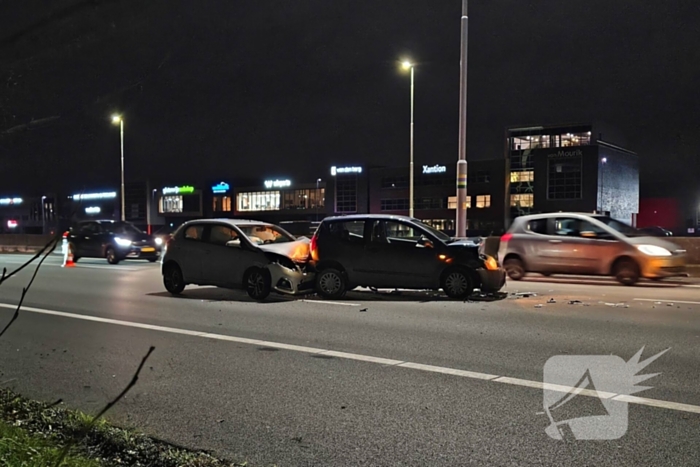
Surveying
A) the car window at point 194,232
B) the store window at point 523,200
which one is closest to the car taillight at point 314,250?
the car window at point 194,232

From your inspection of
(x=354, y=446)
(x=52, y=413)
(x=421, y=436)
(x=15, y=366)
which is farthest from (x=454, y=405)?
(x=15, y=366)

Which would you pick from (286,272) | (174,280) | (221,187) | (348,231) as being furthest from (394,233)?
(221,187)

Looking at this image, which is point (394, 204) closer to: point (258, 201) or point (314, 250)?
point (258, 201)

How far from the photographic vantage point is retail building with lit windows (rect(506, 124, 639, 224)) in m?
75.6

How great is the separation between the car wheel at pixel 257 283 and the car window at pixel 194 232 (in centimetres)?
158

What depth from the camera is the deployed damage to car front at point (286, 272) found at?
40.6 feet

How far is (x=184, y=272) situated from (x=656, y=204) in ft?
304

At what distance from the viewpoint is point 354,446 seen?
4465 millimetres

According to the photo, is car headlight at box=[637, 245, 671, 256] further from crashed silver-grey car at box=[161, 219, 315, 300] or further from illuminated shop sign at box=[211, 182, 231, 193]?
illuminated shop sign at box=[211, 182, 231, 193]

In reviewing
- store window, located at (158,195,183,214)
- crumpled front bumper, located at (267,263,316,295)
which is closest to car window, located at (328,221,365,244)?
crumpled front bumper, located at (267,263,316,295)

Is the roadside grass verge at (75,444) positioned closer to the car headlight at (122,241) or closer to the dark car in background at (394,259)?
the dark car in background at (394,259)

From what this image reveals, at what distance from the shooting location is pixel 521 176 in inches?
3194

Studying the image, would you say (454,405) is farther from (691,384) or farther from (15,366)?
(15,366)

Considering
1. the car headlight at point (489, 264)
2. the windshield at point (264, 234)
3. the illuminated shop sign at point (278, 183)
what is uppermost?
the illuminated shop sign at point (278, 183)
